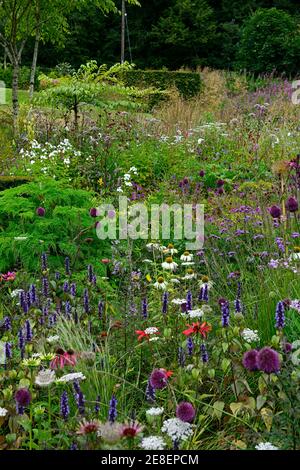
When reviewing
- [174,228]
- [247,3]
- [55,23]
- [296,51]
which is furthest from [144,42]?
[174,228]

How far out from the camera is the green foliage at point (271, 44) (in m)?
23.1

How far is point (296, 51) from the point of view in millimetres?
23109

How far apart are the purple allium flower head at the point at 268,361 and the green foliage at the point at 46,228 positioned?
7.10ft

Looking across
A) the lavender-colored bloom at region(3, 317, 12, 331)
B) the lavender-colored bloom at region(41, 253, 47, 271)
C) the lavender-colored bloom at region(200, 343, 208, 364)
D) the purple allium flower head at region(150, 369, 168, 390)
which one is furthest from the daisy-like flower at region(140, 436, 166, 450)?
the lavender-colored bloom at region(41, 253, 47, 271)

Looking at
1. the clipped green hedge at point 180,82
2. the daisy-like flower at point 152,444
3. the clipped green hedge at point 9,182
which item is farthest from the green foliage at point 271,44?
the daisy-like flower at point 152,444

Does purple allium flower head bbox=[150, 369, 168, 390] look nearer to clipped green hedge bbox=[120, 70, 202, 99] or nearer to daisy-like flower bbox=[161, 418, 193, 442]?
daisy-like flower bbox=[161, 418, 193, 442]

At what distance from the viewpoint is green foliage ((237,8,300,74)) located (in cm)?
2314

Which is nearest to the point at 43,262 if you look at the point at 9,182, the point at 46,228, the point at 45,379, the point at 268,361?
the point at 46,228

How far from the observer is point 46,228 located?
4.20m

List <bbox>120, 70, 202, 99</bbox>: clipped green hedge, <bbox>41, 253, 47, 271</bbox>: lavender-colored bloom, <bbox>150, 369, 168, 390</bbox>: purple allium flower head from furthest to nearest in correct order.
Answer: <bbox>120, 70, 202, 99</bbox>: clipped green hedge < <bbox>41, 253, 47, 271</bbox>: lavender-colored bloom < <bbox>150, 369, 168, 390</bbox>: purple allium flower head

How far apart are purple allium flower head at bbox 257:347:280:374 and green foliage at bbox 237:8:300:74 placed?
22393mm

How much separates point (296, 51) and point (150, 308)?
21386 millimetres

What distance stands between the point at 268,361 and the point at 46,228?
253cm

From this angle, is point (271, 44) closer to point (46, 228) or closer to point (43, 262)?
point (46, 228)
